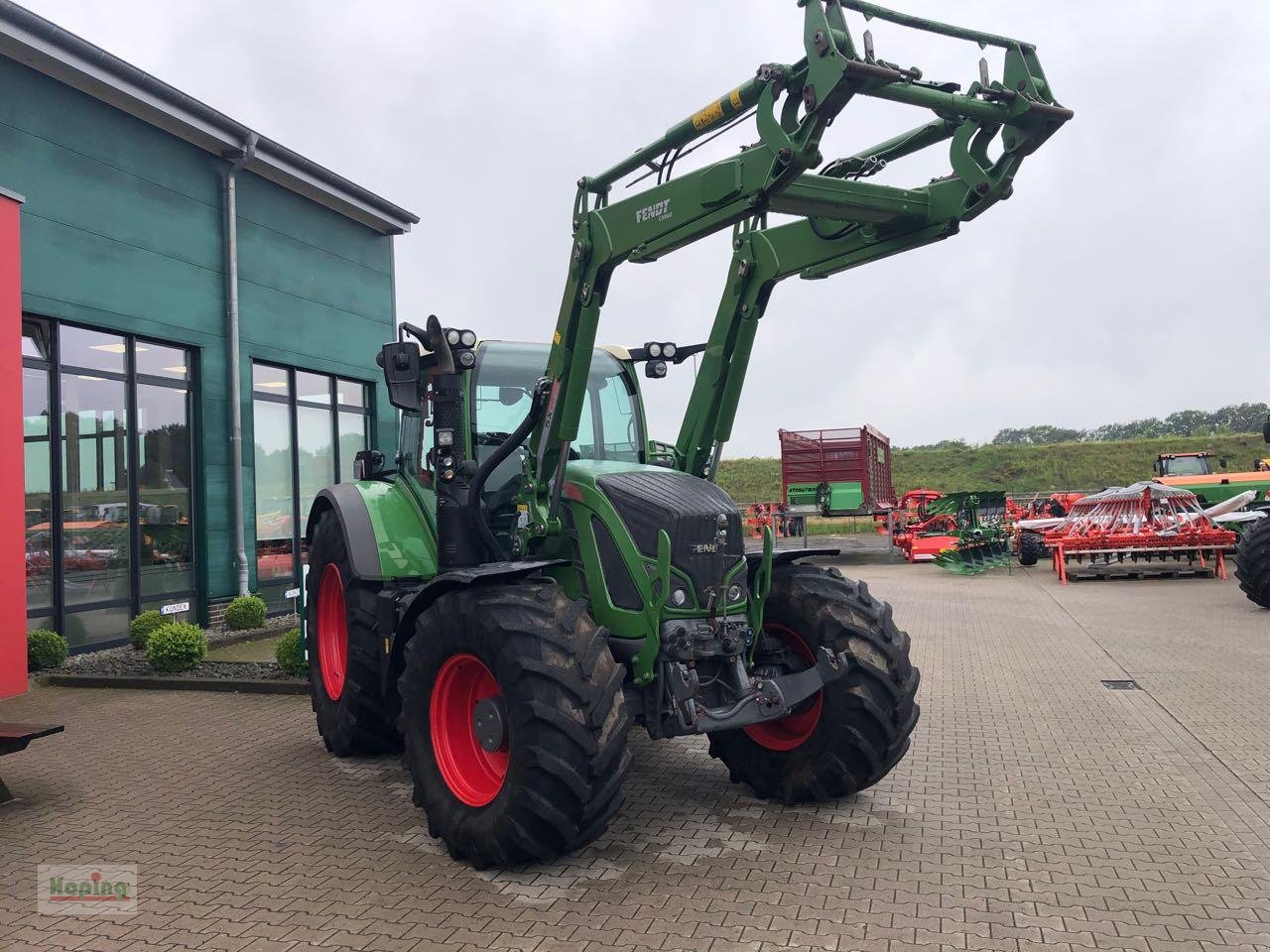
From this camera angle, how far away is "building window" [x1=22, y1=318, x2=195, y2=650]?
31.3ft

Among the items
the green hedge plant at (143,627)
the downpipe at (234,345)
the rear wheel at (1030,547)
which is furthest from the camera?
the rear wheel at (1030,547)

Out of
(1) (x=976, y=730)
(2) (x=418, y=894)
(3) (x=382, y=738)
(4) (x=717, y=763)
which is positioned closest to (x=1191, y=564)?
(1) (x=976, y=730)

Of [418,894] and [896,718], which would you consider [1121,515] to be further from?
[418,894]

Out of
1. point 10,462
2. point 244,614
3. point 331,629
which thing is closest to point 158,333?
point 244,614

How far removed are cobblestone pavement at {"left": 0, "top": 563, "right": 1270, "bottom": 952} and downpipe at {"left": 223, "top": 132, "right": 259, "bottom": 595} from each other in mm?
4553

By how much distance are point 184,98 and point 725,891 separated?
35.1ft

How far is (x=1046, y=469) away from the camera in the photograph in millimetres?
43594

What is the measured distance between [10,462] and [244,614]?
3698mm

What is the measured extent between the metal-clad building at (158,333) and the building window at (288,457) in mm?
28

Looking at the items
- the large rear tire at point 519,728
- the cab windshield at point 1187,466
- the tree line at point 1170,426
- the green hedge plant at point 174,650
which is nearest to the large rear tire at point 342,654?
the large rear tire at point 519,728

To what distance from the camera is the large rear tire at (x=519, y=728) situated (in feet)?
12.5

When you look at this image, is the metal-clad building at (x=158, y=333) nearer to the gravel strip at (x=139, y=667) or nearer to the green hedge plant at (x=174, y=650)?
the gravel strip at (x=139, y=667)

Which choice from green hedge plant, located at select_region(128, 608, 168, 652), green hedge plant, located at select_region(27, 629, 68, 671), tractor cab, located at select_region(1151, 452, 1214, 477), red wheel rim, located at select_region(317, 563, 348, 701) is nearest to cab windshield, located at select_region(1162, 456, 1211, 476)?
tractor cab, located at select_region(1151, 452, 1214, 477)

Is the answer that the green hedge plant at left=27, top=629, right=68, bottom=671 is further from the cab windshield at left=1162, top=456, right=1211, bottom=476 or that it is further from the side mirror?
the cab windshield at left=1162, top=456, right=1211, bottom=476
